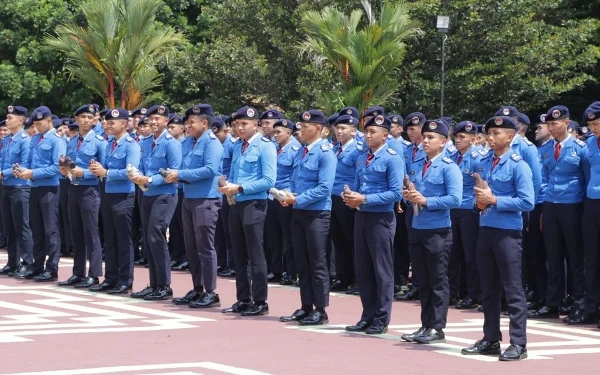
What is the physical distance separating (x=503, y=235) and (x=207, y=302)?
444 cm

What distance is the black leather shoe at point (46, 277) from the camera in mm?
15969

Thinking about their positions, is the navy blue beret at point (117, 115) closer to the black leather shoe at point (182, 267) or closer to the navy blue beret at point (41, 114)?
the navy blue beret at point (41, 114)

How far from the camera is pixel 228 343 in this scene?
34.8 ft

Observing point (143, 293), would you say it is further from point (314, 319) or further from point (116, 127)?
point (314, 319)

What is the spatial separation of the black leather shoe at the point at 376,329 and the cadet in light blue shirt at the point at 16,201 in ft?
22.6

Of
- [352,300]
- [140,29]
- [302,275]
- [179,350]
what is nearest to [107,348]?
[179,350]

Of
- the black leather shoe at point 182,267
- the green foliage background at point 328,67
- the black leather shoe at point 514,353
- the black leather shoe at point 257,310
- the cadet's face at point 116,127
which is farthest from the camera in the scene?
the green foliage background at point 328,67

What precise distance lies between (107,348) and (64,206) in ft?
29.6

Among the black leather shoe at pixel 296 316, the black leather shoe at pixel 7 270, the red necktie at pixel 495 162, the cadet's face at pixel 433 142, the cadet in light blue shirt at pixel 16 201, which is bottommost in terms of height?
the black leather shoe at pixel 7 270

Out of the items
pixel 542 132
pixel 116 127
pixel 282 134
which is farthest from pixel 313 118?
pixel 542 132

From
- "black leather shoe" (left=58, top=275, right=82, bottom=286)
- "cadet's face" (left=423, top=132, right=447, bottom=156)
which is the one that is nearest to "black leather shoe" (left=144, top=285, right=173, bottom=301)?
"black leather shoe" (left=58, top=275, right=82, bottom=286)

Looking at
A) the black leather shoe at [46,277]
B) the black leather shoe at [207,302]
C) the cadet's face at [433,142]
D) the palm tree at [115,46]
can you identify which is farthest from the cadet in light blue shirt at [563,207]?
the palm tree at [115,46]

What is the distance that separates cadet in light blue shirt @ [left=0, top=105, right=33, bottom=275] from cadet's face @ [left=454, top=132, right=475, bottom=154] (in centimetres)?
627

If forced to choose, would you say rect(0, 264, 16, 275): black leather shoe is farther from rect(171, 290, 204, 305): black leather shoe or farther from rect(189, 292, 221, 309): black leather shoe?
rect(189, 292, 221, 309): black leather shoe
